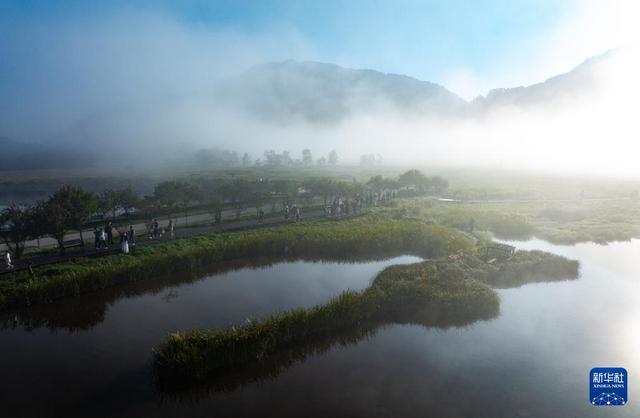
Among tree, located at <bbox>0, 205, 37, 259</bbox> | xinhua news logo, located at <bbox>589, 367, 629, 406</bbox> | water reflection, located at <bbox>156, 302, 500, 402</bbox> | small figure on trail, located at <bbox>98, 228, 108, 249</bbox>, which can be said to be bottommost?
xinhua news logo, located at <bbox>589, 367, 629, 406</bbox>

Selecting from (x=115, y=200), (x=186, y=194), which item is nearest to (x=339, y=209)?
(x=186, y=194)

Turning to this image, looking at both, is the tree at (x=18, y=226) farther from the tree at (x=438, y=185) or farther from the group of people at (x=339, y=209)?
the tree at (x=438, y=185)

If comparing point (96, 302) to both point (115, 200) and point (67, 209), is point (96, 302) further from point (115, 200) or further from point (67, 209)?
point (115, 200)

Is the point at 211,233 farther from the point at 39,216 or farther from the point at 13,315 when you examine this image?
the point at 13,315

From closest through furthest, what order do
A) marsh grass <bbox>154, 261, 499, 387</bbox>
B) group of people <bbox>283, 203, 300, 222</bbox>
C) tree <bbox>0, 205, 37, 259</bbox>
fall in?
1. marsh grass <bbox>154, 261, 499, 387</bbox>
2. tree <bbox>0, 205, 37, 259</bbox>
3. group of people <bbox>283, 203, 300, 222</bbox>

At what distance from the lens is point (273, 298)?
24703 millimetres

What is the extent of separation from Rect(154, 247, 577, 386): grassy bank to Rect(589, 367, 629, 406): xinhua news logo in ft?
23.6

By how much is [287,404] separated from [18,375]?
12.0 m

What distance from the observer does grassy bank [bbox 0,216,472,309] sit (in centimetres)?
2439

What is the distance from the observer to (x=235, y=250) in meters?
33.8

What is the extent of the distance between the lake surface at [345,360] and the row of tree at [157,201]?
9934 millimetres

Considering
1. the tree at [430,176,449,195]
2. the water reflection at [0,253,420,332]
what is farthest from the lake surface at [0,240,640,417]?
the tree at [430,176,449,195]

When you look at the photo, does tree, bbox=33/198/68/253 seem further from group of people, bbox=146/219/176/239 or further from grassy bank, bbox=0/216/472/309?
group of people, bbox=146/219/176/239

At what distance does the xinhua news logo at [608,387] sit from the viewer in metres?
14.8
